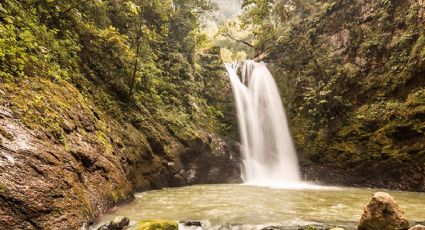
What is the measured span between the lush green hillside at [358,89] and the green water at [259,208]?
2143 millimetres

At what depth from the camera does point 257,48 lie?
72.1 feet

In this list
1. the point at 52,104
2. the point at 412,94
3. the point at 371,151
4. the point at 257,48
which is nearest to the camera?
the point at 52,104

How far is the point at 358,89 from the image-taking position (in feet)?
44.9

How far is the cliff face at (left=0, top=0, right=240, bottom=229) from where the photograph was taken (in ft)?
16.4

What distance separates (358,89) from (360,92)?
0.19 m

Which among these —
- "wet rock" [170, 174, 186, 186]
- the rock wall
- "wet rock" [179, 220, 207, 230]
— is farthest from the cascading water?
"wet rock" [179, 220, 207, 230]

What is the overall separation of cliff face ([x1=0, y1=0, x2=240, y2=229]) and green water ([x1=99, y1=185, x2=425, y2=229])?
861 millimetres

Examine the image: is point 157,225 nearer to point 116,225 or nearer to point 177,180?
point 116,225

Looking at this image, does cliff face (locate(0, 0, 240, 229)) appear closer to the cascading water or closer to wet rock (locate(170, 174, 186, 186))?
wet rock (locate(170, 174, 186, 186))

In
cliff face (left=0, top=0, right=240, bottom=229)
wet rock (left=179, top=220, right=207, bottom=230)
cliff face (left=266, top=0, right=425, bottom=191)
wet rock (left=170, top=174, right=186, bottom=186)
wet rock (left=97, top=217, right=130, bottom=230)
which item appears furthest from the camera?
wet rock (left=170, top=174, right=186, bottom=186)

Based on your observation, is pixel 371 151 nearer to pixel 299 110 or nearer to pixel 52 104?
pixel 299 110

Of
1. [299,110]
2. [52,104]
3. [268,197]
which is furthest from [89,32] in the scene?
[299,110]

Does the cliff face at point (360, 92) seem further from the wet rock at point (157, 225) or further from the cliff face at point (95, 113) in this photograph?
the wet rock at point (157, 225)

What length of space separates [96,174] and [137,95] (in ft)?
19.0
